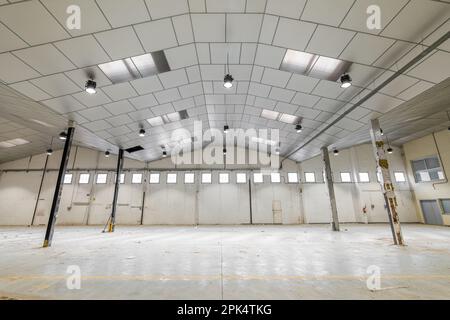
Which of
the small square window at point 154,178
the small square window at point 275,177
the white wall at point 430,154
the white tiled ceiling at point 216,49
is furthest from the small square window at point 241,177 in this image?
the white wall at point 430,154

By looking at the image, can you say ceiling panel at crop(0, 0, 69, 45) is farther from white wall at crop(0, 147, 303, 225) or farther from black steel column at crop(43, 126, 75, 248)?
white wall at crop(0, 147, 303, 225)

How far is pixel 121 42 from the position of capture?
15.7 ft

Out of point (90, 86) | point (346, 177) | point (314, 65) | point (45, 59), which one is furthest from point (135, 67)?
point (346, 177)

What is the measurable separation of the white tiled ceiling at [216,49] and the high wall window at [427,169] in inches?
356

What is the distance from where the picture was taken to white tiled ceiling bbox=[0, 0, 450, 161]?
395 cm

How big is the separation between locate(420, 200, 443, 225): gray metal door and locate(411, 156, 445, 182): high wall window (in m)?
1.58

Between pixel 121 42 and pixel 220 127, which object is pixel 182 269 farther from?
pixel 220 127

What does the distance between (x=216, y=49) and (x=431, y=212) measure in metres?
17.5

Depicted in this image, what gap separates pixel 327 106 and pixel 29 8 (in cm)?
874

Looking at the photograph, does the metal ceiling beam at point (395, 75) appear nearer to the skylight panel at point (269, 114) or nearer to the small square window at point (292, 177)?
the skylight panel at point (269, 114)

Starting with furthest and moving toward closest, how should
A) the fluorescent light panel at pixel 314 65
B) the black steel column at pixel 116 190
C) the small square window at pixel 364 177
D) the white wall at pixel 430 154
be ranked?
1. the small square window at pixel 364 177
2. the white wall at pixel 430 154
3. the black steel column at pixel 116 190
4. the fluorescent light panel at pixel 314 65

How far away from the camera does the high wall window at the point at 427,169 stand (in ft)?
40.3

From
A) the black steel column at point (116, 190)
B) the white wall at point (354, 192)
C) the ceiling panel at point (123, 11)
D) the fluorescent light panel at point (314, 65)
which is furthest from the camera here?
the white wall at point (354, 192)
